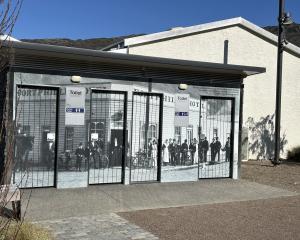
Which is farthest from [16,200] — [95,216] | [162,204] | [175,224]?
[162,204]

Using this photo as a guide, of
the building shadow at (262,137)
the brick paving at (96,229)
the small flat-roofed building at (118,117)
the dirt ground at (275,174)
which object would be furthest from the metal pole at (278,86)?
the brick paving at (96,229)

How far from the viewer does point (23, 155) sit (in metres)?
10.8

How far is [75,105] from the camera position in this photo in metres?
11.3

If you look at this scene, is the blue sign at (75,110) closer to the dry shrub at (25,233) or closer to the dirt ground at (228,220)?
the dirt ground at (228,220)

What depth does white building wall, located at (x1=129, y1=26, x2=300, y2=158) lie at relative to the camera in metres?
18.7

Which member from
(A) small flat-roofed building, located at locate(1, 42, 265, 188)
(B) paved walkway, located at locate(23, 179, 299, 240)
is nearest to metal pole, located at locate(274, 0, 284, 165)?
(A) small flat-roofed building, located at locate(1, 42, 265, 188)

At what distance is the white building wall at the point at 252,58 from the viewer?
1872 cm

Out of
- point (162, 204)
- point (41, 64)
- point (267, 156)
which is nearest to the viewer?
point (162, 204)

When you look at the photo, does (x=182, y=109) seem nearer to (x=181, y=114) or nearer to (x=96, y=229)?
(x=181, y=114)

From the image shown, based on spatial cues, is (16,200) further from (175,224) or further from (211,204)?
(211,204)

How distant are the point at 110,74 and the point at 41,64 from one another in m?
1.69

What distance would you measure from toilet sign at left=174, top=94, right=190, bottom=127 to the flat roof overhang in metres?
0.74

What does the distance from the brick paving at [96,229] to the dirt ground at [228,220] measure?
248 millimetres

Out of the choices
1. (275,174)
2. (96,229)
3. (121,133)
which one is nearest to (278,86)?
(275,174)
